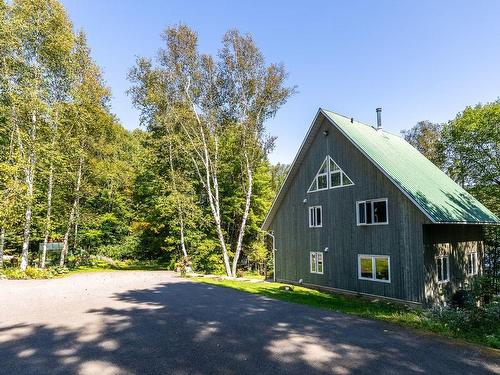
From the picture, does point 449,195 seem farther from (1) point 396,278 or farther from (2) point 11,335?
(2) point 11,335

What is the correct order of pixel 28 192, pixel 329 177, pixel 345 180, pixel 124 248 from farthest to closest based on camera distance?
pixel 124 248 < pixel 28 192 < pixel 329 177 < pixel 345 180

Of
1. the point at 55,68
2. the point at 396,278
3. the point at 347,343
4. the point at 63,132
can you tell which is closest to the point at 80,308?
the point at 347,343

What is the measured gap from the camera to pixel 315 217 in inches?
731

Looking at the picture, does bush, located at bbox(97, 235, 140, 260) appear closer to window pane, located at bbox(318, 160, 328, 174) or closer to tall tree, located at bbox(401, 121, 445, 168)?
window pane, located at bbox(318, 160, 328, 174)

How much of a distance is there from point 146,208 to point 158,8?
59.5 feet

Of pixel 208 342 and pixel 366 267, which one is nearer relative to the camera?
pixel 208 342

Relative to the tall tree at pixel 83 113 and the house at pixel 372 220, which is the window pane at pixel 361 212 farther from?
the tall tree at pixel 83 113

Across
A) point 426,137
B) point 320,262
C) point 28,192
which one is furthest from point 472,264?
point 28,192

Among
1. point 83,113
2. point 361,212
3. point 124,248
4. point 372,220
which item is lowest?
point 124,248

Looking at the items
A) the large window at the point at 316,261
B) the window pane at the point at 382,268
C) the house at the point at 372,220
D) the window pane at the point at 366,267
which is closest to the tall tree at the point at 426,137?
the house at the point at 372,220

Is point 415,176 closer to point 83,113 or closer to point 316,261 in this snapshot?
point 316,261

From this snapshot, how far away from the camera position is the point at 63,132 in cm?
2259

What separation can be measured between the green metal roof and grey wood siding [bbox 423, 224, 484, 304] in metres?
0.94

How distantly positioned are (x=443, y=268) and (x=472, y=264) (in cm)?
419
